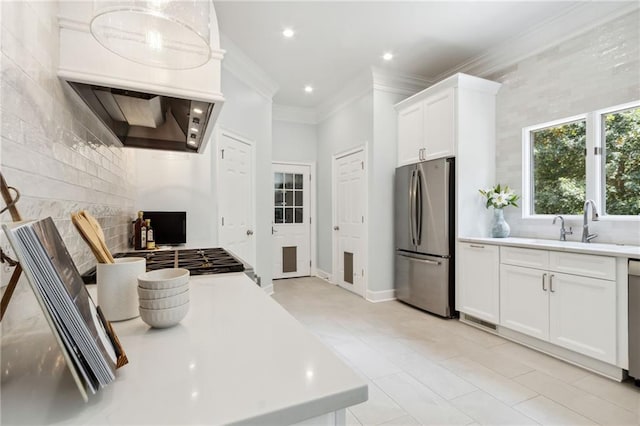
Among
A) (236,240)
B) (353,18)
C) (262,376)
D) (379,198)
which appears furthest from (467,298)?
(262,376)

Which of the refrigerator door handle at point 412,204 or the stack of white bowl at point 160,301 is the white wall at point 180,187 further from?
the refrigerator door handle at point 412,204

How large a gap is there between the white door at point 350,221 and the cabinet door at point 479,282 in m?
1.37

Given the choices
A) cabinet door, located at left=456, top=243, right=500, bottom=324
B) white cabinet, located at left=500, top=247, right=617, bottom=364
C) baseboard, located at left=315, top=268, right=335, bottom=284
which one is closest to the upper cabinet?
cabinet door, located at left=456, top=243, right=500, bottom=324

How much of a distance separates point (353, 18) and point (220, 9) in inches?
47.6

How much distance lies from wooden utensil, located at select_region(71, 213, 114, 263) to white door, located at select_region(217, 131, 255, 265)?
2.50 m

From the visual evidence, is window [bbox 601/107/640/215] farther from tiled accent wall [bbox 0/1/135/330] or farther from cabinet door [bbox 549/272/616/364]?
tiled accent wall [bbox 0/1/135/330]

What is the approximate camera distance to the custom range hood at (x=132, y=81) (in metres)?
1.08

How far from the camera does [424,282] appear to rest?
3.67m

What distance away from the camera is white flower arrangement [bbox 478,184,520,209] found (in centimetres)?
325

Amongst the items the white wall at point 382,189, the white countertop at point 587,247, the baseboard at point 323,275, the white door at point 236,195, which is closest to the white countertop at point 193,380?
the white countertop at point 587,247

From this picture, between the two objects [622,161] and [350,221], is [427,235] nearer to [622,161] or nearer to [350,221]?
[350,221]

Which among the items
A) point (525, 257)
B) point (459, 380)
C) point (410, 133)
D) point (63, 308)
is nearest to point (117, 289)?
point (63, 308)

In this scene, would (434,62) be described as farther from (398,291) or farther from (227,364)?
(227,364)

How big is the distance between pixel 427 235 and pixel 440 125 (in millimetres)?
1256
